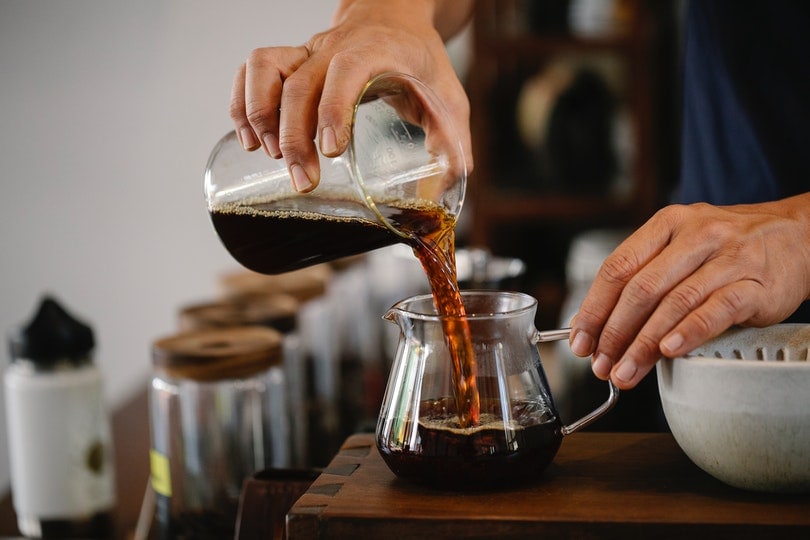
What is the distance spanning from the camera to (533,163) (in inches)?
126

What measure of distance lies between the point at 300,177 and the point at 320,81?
12 cm

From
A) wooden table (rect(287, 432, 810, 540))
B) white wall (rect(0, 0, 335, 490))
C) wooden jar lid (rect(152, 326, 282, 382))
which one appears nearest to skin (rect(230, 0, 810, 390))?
wooden table (rect(287, 432, 810, 540))

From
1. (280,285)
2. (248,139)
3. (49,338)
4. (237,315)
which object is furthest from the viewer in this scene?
(280,285)

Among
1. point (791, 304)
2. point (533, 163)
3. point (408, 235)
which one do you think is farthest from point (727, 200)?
point (533, 163)

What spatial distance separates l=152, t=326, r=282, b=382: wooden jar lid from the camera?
1.21 metres

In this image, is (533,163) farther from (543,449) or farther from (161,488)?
(543,449)

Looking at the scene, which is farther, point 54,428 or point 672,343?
point 54,428

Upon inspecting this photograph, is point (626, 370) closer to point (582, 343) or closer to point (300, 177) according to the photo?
point (582, 343)

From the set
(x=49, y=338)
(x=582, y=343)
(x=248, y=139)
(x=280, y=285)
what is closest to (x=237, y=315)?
(x=49, y=338)

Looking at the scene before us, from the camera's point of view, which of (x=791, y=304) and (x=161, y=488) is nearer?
(x=791, y=304)

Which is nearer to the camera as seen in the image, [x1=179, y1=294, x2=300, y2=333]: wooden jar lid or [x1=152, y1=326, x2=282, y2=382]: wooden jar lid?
[x1=152, y1=326, x2=282, y2=382]: wooden jar lid

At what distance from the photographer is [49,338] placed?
4.45 feet

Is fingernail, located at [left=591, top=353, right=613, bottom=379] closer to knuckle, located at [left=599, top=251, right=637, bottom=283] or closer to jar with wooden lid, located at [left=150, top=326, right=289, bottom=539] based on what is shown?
knuckle, located at [left=599, top=251, right=637, bottom=283]

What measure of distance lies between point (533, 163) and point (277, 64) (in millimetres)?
2291
